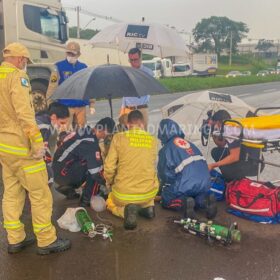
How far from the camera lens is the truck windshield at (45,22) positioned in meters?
11.1

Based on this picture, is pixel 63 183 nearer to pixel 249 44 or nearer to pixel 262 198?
pixel 262 198

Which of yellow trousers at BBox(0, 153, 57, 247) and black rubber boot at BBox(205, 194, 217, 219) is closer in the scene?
yellow trousers at BBox(0, 153, 57, 247)

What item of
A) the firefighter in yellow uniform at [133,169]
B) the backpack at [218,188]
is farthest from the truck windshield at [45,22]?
the backpack at [218,188]

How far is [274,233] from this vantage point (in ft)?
13.5

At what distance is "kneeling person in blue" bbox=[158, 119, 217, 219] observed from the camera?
14.6ft

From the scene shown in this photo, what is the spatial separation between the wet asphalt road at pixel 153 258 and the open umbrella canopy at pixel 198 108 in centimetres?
189

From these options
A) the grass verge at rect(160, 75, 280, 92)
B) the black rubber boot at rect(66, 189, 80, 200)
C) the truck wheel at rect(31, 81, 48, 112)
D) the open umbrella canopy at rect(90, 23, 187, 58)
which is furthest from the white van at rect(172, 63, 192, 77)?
the black rubber boot at rect(66, 189, 80, 200)

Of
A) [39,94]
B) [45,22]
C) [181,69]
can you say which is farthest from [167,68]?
[39,94]

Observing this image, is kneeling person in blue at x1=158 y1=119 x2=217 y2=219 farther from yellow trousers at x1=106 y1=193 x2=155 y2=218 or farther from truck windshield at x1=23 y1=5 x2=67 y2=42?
truck windshield at x1=23 y1=5 x2=67 y2=42

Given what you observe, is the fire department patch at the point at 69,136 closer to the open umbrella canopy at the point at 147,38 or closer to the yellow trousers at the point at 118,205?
the yellow trousers at the point at 118,205

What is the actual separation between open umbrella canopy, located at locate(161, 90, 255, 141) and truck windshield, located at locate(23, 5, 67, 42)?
655cm

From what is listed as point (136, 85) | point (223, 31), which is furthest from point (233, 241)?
point (223, 31)

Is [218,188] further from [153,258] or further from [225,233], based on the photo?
[153,258]

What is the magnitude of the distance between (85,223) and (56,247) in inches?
18.2
